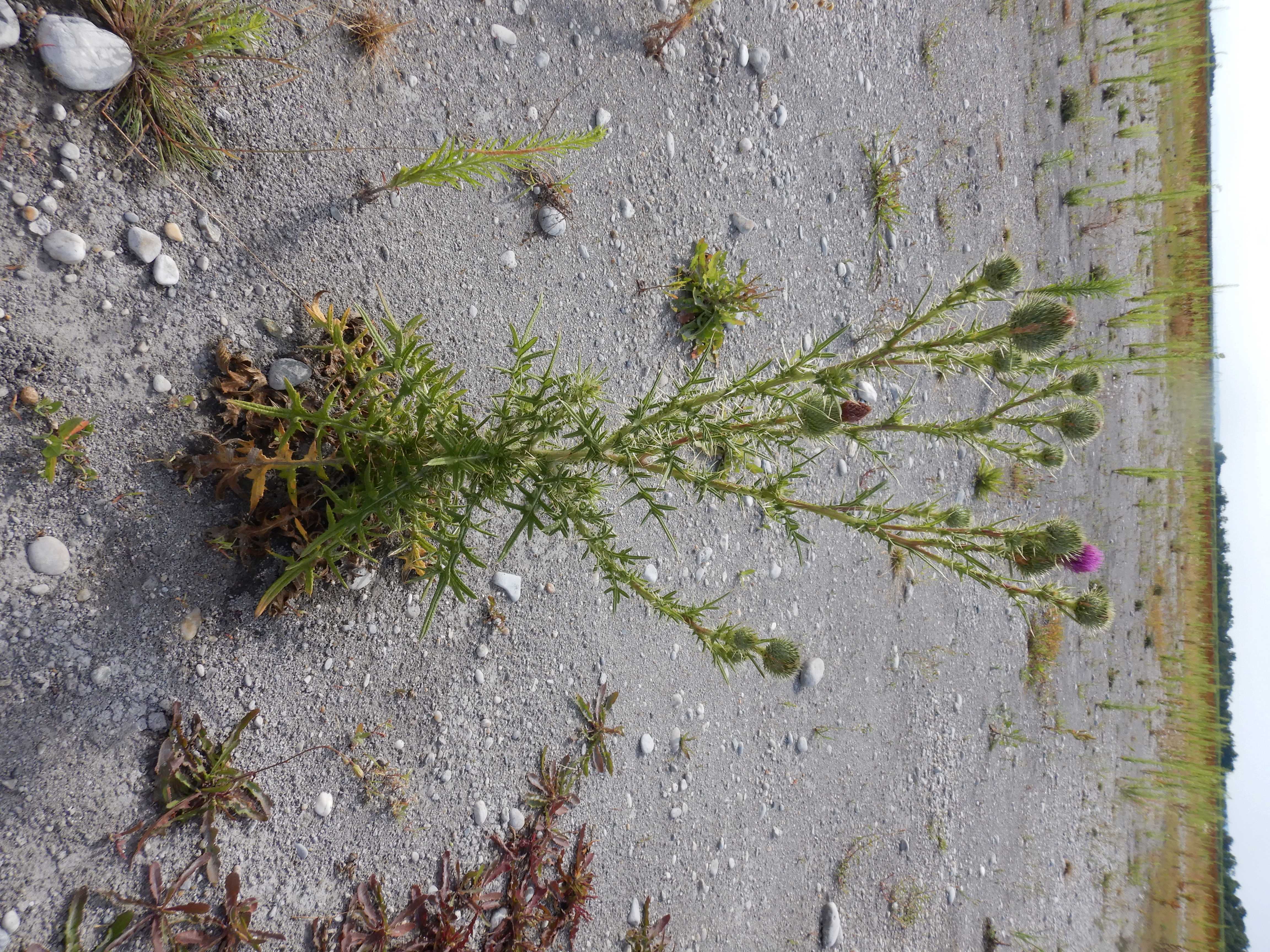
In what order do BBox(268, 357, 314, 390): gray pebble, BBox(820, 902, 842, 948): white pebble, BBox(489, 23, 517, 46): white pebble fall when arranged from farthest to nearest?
1. BBox(820, 902, 842, 948): white pebble
2. BBox(489, 23, 517, 46): white pebble
3. BBox(268, 357, 314, 390): gray pebble

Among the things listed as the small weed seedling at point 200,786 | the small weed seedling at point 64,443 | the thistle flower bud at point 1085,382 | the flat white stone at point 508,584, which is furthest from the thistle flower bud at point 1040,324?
the small weed seedling at point 200,786

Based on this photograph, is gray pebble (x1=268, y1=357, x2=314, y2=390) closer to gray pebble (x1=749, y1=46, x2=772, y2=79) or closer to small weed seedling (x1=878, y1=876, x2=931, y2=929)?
gray pebble (x1=749, y1=46, x2=772, y2=79)

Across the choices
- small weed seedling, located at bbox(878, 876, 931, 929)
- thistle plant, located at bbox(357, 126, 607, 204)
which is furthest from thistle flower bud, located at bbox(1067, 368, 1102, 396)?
small weed seedling, located at bbox(878, 876, 931, 929)

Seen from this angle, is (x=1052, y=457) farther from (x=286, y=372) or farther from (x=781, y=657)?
(x=286, y=372)

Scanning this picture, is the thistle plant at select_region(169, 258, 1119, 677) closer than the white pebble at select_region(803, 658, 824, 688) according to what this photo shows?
Yes

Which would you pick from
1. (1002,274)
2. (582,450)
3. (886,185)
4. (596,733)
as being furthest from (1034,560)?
(886,185)

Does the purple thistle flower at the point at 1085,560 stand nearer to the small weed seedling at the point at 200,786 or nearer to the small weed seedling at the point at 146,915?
the small weed seedling at the point at 200,786

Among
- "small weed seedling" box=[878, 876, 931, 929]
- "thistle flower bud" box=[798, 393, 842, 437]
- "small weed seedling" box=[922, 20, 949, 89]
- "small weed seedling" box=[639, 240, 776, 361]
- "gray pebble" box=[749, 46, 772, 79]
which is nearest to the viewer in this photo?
"thistle flower bud" box=[798, 393, 842, 437]
